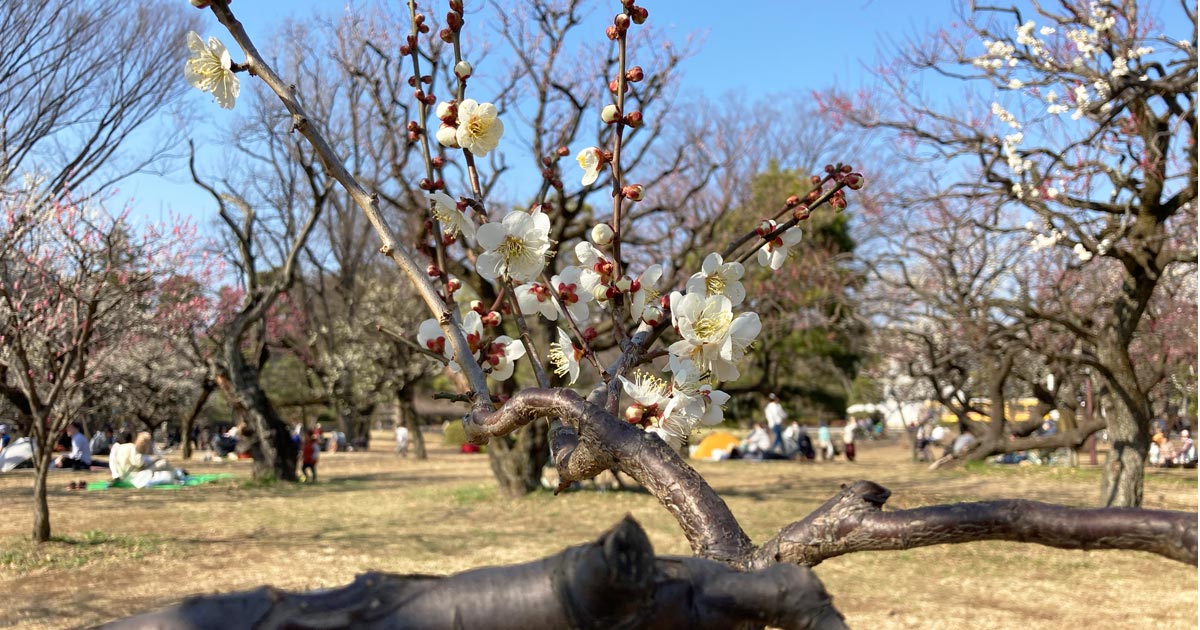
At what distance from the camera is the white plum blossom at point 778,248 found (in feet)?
5.43

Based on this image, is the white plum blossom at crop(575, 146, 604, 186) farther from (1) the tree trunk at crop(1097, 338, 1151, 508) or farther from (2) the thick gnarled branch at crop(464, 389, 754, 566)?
(1) the tree trunk at crop(1097, 338, 1151, 508)

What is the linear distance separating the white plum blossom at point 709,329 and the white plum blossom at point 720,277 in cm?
9

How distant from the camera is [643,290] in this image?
5.17 feet

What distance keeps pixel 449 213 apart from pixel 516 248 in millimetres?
133

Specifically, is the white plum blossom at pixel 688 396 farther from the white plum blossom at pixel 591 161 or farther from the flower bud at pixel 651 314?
the white plum blossom at pixel 591 161

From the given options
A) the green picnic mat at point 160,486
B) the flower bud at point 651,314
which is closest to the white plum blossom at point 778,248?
the flower bud at point 651,314

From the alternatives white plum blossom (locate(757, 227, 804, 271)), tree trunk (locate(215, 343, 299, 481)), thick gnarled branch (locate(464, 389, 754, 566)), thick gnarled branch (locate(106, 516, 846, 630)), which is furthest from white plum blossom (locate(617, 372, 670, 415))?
tree trunk (locate(215, 343, 299, 481))

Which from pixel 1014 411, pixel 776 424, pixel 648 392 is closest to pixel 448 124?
pixel 648 392

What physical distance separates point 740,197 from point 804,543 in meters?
19.4

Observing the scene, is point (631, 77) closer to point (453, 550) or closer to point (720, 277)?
point (720, 277)

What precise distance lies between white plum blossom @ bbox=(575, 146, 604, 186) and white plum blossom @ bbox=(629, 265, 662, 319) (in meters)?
0.21

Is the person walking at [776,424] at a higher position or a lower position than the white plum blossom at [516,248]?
lower

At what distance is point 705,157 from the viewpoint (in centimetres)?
1744

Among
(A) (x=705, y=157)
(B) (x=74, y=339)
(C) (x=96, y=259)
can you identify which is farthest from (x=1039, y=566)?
(A) (x=705, y=157)
